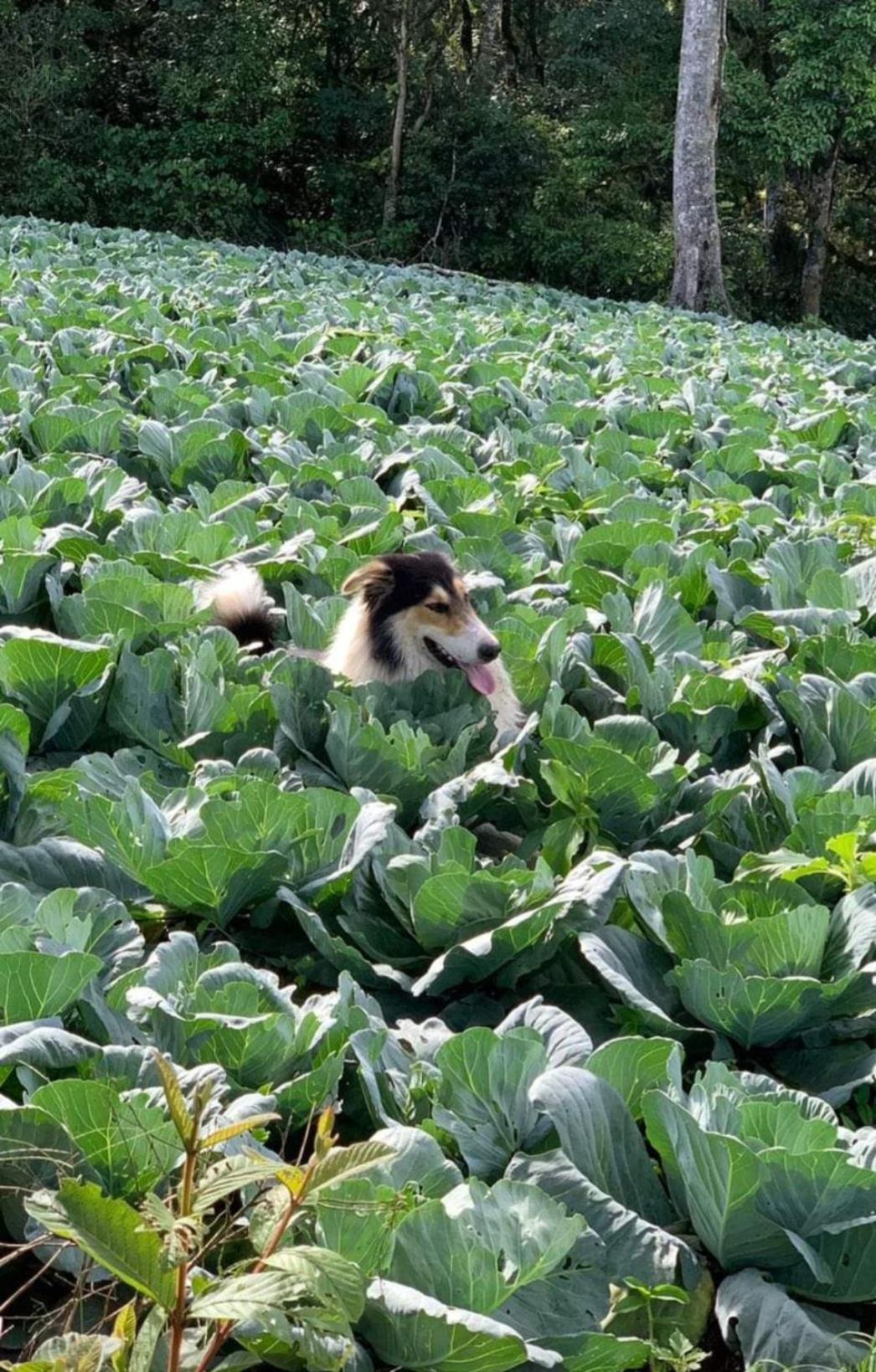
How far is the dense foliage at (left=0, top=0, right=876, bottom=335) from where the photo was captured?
25188mm

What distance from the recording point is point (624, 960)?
7.24 feet

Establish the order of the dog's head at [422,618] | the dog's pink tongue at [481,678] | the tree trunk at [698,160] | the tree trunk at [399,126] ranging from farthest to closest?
the tree trunk at [399,126], the tree trunk at [698,160], the dog's head at [422,618], the dog's pink tongue at [481,678]

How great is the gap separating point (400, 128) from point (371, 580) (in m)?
24.0

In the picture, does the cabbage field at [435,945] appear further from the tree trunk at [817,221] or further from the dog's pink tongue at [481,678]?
the tree trunk at [817,221]

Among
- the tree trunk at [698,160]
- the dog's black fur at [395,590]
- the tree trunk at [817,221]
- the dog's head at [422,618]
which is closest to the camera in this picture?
the dog's head at [422,618]

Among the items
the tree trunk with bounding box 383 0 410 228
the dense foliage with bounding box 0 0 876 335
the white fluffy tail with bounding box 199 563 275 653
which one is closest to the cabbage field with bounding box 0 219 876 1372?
the white fluffy tail with bounding box 199 563 275 653

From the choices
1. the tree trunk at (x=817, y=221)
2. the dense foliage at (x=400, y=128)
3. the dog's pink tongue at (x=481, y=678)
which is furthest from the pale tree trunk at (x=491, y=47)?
the dog's pink tongue at (x=481, y=678)

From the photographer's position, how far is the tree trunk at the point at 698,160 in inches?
718

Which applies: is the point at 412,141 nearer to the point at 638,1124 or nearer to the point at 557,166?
the point at 557,166

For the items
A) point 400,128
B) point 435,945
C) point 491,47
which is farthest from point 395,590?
point 491,47

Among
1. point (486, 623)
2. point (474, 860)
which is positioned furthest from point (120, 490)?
point (474, 860)

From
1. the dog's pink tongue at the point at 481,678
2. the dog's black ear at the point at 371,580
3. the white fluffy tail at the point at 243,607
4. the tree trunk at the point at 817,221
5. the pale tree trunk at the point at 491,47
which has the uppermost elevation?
the pale tree trunk at the point at 491,47

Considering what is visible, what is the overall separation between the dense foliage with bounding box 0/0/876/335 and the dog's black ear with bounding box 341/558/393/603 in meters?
22.1

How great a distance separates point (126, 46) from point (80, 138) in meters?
3.06
